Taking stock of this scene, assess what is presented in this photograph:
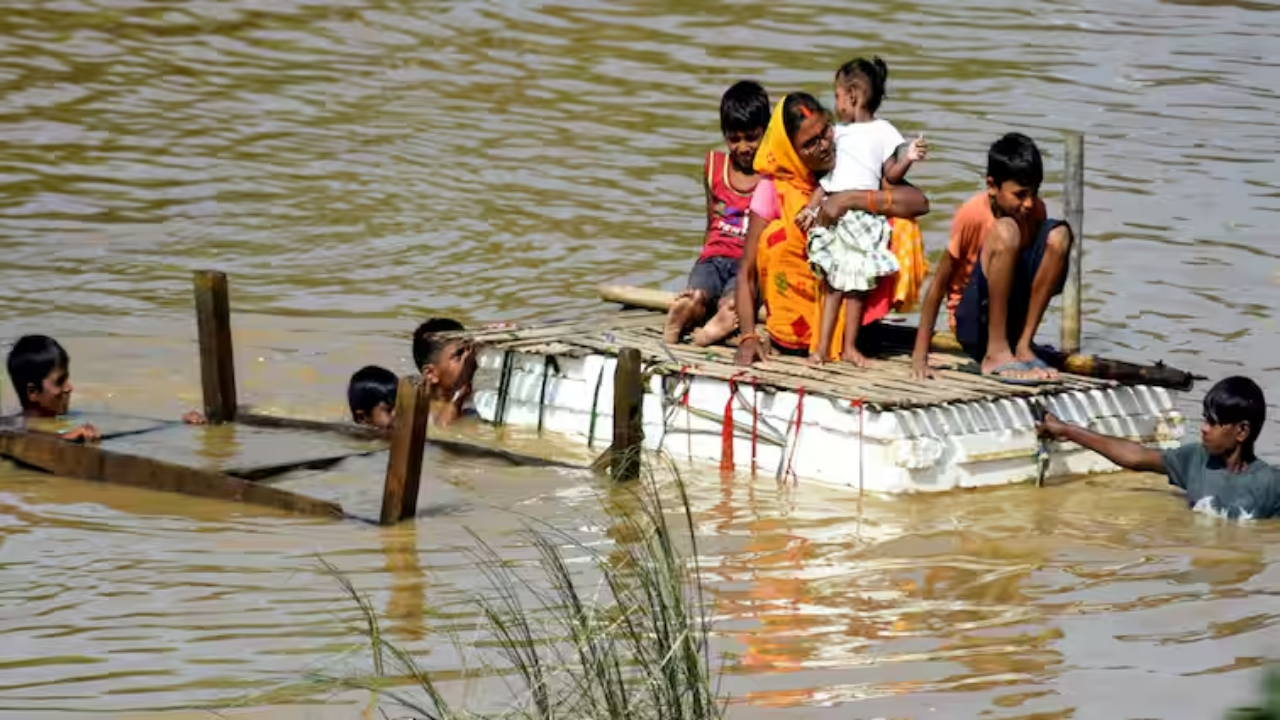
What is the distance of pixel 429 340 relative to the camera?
35.4 feet

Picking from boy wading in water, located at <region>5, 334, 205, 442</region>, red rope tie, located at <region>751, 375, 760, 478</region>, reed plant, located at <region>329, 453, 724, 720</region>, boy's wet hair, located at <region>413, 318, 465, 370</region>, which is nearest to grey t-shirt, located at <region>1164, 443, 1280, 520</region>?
red rope tie, located at <region>751, 375, 760, 478</region>

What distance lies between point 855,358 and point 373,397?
2.35m

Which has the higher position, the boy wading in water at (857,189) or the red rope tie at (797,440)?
the boy wading in water at (857,189)

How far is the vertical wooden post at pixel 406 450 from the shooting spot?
7895 mm

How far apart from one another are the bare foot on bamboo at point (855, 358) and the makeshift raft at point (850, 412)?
2.6 inches

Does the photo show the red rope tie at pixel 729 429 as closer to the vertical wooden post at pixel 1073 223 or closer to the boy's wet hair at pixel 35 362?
the vertical wooden post at pixel 1073 223

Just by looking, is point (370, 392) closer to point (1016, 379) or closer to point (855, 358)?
point (855, 358)

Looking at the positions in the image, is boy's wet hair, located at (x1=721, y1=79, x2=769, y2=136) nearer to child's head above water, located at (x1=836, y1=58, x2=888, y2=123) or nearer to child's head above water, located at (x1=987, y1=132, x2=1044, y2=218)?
child's head above water, located at (x1=836, y1=58, x2=888, y2=123)

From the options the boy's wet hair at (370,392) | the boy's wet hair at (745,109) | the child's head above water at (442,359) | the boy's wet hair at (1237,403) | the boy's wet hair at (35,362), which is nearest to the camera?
the boy's wet hair at (1237,403)

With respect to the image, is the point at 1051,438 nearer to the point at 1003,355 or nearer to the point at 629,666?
the point at 1003,355

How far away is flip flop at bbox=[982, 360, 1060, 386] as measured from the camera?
915 centimetres

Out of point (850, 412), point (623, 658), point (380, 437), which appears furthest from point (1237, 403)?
point (380, 437)

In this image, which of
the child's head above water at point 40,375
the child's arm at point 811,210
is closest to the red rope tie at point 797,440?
the child's arm at point 811,210

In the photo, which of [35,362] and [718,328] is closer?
[718,328]
